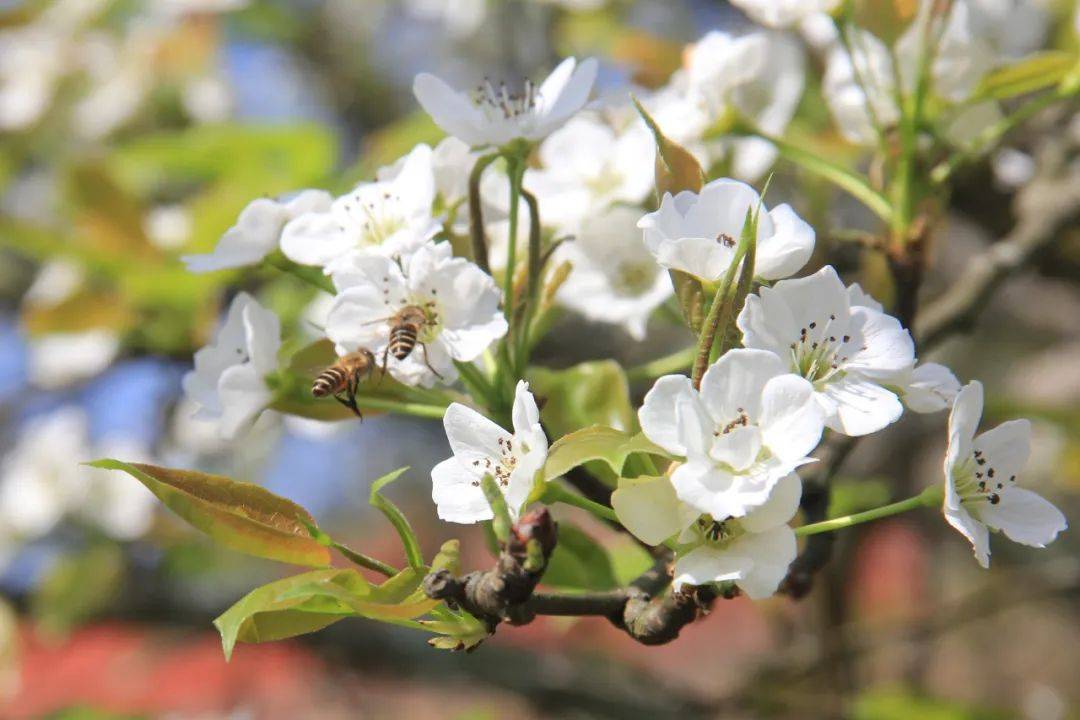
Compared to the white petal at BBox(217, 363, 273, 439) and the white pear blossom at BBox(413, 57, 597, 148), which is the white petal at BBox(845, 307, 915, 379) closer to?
the white pear blossom at BBox(413, 57, 597, 148)

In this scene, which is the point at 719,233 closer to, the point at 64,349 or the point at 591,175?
the point at 591,175

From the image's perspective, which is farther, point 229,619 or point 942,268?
point 942,268

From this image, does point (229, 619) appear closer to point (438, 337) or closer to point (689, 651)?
point (438, 337)

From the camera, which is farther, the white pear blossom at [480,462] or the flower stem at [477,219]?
the flower stem at [477,219]

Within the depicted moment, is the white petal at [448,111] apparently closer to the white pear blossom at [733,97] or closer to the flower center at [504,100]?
the flower center at [504,100]

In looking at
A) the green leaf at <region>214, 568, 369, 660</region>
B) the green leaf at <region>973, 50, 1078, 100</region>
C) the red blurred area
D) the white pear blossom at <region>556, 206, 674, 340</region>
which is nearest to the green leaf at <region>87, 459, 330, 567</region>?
the green leaf at <region>214, 568, 369, 660</region>

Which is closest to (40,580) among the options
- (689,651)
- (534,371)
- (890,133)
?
(534,371)

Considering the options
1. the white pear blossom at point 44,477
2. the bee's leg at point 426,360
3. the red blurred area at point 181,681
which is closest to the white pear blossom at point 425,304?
the bee's leg at point 426,360
